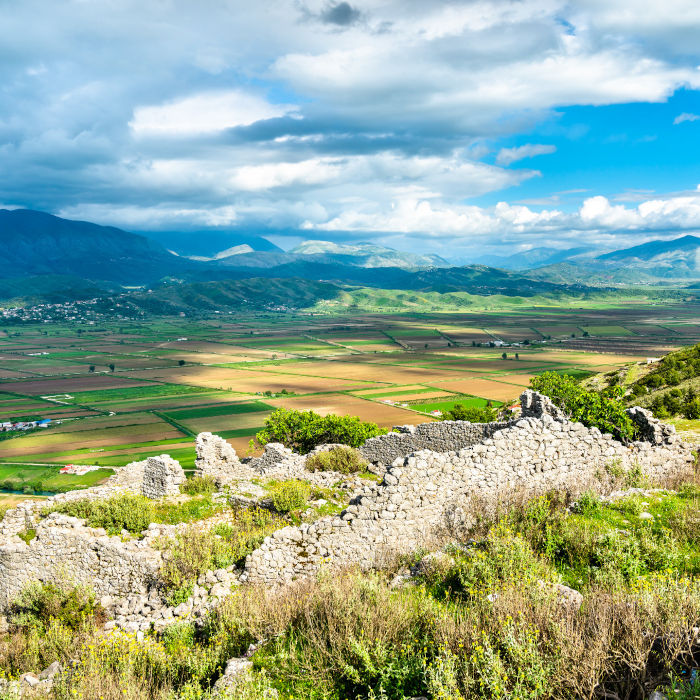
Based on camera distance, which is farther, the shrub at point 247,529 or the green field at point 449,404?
the green field at point 449,404

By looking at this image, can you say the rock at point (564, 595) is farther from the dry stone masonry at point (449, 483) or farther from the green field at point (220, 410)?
the green field at point (220, 410)

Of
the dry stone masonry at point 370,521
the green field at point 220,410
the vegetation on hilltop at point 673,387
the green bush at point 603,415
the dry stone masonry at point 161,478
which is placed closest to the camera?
the dry stone masonry at point 370,521

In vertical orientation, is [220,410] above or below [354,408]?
below

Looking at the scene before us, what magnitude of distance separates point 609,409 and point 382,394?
62.3 metres

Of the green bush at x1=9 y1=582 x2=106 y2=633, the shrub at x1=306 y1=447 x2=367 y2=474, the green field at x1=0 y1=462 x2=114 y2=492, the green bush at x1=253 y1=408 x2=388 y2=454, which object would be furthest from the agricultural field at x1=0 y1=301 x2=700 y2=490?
the green bush at x1=9 y1=582 x2=106 y2=633

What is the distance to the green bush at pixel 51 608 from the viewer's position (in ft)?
39.7

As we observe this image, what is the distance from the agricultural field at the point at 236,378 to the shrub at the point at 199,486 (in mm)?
28615

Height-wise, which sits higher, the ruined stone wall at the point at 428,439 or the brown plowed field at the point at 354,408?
the ruined stone wall at the point at 428,439

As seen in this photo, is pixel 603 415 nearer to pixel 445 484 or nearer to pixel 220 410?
pixel 445 484

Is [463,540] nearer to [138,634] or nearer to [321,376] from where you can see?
[138,634]

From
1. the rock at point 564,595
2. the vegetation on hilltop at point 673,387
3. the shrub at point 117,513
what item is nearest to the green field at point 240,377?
the vegetation on hilltop at point 673,387

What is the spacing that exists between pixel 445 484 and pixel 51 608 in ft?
34.2

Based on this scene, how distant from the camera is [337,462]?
2227 centimetres

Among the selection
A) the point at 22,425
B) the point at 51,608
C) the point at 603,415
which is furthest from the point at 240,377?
the point at 51,608
